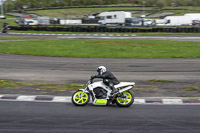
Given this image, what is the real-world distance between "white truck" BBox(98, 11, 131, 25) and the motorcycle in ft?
165

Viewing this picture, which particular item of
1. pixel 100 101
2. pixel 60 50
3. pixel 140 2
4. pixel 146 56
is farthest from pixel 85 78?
pixel 140 2

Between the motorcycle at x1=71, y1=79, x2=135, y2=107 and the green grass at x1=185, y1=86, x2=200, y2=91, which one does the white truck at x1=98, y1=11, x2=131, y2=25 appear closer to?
the green grass at x1=185, y1=86, x2=200, y2=91

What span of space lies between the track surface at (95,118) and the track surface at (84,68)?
454 centimetres

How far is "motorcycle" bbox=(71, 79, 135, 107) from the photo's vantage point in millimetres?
8703

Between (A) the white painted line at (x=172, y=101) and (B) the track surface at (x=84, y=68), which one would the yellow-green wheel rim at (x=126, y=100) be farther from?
(B) the track surface at (x=84, y=68)

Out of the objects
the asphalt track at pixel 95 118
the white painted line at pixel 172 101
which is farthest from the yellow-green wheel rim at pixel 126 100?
the white painted line at pixel 172 101

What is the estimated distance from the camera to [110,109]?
849cm

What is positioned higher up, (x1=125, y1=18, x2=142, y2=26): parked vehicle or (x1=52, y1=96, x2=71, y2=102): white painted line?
(x1=125, y1=18, x2=142, y2=26): parked vehicle

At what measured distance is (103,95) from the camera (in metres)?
8.77

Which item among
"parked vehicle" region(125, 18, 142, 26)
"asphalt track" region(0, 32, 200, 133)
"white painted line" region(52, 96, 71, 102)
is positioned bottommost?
"asphalt track" region(0, 32, 200, 133)

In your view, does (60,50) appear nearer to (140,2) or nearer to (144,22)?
(144,22)

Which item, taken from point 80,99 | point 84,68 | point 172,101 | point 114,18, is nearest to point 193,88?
point 172,101

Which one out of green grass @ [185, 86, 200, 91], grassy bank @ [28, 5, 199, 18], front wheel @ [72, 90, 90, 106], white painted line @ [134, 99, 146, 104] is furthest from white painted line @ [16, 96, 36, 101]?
grassy bank @ [28, 5, 199, 18]

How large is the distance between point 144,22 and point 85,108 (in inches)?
2038
